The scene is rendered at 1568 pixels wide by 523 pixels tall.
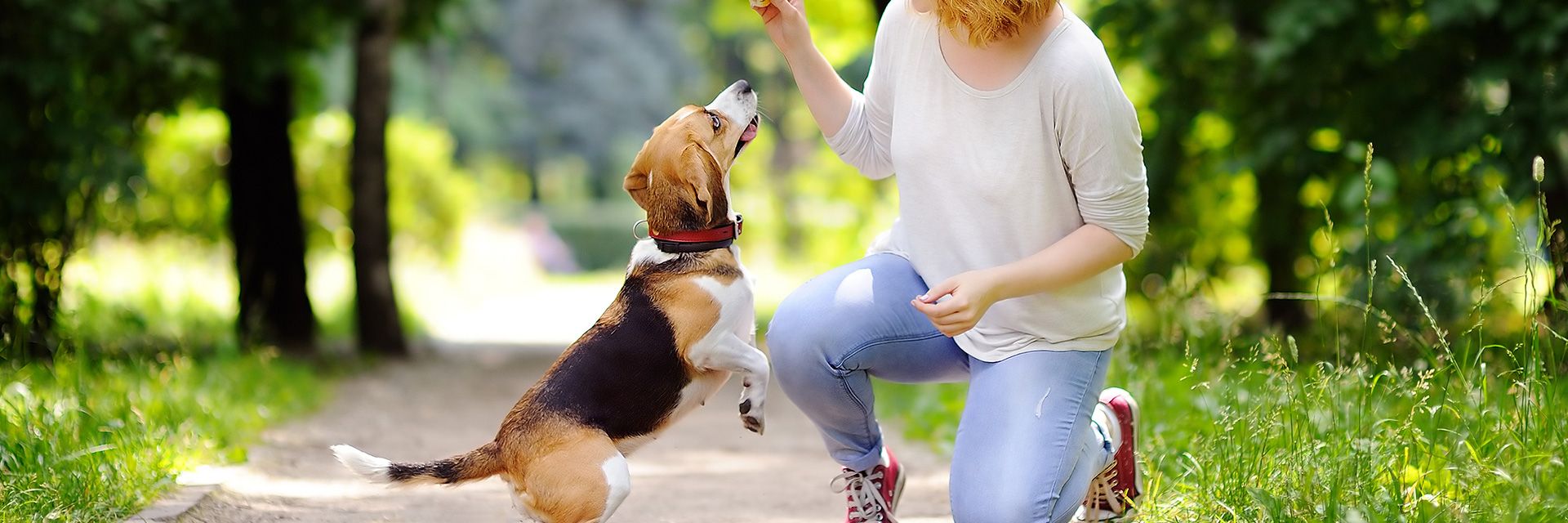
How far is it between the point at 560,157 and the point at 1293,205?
99.2 feet

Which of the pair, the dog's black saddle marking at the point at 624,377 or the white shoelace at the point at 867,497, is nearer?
the dog's black saddle marking at the point at 624,377

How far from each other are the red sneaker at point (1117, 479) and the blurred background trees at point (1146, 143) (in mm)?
695

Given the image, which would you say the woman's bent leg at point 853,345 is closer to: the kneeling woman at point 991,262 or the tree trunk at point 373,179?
the kneeling woman at point 991,262

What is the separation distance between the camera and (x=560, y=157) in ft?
120

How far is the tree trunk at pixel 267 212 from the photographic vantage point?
8.54m

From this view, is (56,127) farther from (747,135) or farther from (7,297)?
(747,135)

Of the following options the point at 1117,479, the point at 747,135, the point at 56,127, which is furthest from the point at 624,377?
the point at 56,127

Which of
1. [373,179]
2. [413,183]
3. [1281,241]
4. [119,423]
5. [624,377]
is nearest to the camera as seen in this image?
[624,377]

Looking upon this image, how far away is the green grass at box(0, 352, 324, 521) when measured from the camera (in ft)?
11.4

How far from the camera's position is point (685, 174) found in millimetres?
3289

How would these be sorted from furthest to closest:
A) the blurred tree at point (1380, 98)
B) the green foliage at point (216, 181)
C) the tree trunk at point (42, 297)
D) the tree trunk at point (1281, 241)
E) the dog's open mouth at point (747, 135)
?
the green foliage at point (216, 181), the tree trunk at point (1281, 241), the tree trunk at point (42, 297), the blurred tree at point (1380, 98), the dog's open mouth at point (747, 135)

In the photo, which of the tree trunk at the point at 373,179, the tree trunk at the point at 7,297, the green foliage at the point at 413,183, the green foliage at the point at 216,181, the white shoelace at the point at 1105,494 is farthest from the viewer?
the green foliage at the point at 413,183

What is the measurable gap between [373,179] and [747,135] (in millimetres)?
5950

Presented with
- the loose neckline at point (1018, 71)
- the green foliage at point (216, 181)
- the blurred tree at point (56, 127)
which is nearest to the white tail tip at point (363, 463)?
the loose neckline at point (1018, 71)
